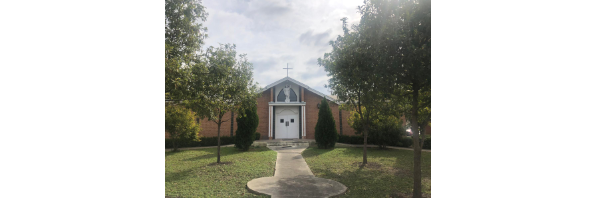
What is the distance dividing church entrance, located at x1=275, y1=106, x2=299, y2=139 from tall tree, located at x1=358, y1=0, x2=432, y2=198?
15139 millimetres

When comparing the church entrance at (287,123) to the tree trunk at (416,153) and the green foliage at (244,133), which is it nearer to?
the green foliage at (244,133)

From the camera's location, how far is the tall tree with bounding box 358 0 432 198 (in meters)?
3.76

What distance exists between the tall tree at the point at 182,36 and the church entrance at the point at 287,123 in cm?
1337

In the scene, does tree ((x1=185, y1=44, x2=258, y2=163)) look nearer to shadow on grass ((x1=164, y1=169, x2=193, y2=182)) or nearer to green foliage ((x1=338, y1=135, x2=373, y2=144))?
shadow on grass ((x1=164, y1=169, x2=193, y2=182))

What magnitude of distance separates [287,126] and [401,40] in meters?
16.3

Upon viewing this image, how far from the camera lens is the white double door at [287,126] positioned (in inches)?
778

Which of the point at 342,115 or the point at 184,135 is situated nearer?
the point at 184,135

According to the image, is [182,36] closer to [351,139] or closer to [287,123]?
[351,139]

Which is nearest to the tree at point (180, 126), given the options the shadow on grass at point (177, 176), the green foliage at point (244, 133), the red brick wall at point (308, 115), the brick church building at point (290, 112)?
the green foliage at point (244, 133)
